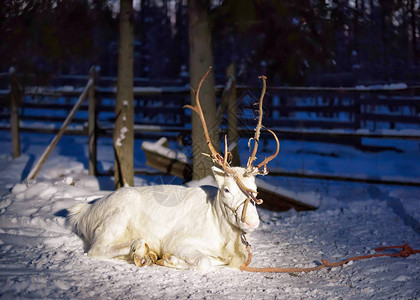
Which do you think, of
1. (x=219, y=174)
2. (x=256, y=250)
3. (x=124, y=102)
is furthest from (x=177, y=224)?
(x=124, y=102)

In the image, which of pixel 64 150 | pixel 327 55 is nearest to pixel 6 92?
pixel 64 150

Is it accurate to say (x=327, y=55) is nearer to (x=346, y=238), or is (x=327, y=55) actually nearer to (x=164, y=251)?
(x=346, y=238)

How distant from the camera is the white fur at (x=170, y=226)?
367cm

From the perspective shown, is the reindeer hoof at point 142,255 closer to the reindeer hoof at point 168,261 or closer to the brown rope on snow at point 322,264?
the reindeer hoof at point 168,261

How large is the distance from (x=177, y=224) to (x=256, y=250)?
954 mm

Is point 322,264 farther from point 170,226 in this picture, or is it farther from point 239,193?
point 170,226

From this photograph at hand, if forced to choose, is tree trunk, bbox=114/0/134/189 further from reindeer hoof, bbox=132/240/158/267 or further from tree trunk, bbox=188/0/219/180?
reindeer hoof, bbox=132/240/158/267

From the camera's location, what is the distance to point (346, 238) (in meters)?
4.77

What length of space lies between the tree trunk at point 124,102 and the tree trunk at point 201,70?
33.8 inches

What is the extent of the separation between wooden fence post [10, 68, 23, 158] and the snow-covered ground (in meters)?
1.11

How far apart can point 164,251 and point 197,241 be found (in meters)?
0.32

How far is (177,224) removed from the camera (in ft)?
12.7

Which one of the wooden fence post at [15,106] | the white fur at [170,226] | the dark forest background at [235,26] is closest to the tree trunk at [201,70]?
the dark forest background at [235,26]

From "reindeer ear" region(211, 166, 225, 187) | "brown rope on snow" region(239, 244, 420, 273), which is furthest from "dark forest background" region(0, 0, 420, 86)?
"brown rope on snow" region(239, 244, 420, 273)
